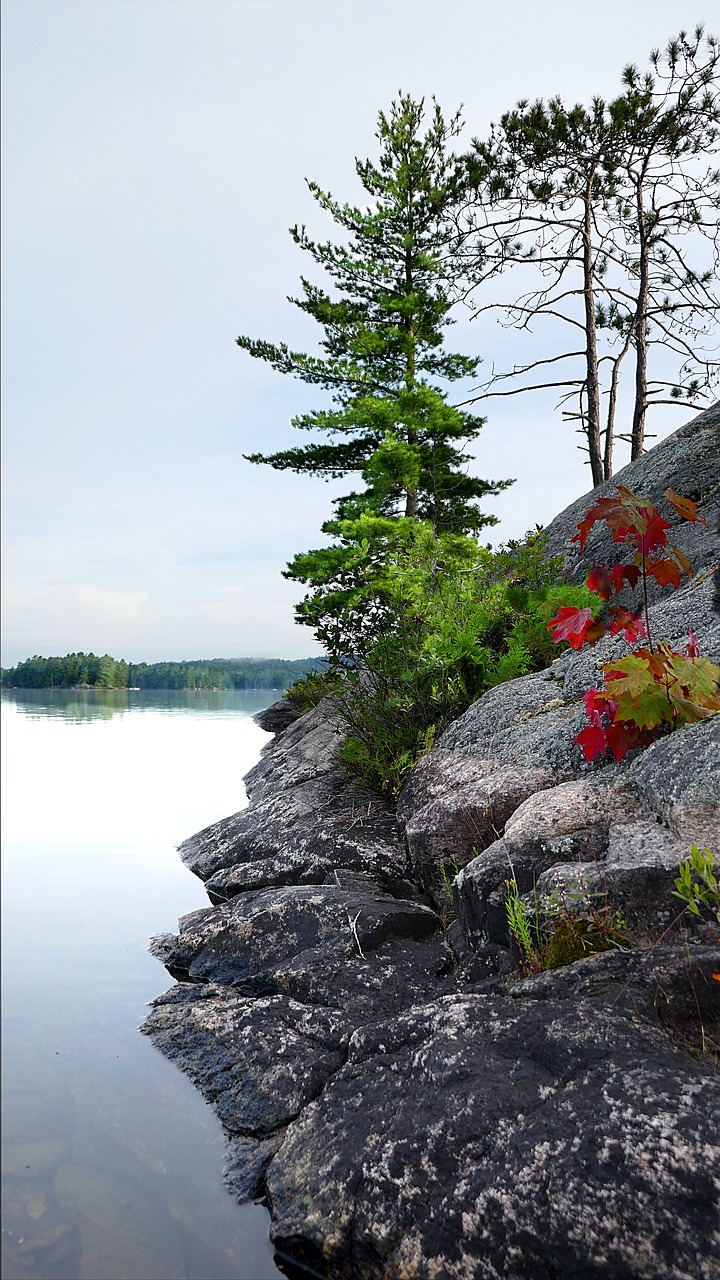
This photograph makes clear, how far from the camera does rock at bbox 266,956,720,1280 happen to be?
200 cm

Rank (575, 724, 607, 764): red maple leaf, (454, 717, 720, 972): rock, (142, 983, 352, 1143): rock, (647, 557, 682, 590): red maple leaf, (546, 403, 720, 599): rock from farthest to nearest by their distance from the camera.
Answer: (546, 403, 720, 599): rock → (647, 557, 682, 590): red maple leaf → (575, 724, 607, 764): red maple leaf → (142, 983, 352, 1143): rock → (454, 717, 720, 972): rock

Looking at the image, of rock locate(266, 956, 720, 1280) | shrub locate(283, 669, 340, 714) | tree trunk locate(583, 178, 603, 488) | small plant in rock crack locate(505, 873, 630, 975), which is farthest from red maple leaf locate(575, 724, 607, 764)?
tree trunk locate(583, 178, 603, 488)

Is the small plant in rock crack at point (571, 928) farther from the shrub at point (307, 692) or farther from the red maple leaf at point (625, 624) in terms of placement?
the shrub at point (307, 692)

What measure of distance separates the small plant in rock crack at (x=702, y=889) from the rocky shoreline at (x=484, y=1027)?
0.07 meters

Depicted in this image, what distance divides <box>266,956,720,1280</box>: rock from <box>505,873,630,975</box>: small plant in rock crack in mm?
173

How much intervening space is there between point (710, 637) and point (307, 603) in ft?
51.9

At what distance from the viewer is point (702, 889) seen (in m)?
2.79

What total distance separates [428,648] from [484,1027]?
14.0 ft

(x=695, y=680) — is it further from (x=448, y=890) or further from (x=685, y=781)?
(x=448, y=890)

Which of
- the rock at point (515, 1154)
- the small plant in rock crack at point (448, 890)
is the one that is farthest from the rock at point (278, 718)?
the rock at point (515, 1154)

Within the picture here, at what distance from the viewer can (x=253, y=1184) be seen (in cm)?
294

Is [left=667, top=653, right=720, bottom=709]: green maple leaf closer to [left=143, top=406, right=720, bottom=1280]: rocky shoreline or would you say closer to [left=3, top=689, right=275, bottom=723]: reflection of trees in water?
[left=143, top=406, right=720, bottom=1280]: rocky shoreline

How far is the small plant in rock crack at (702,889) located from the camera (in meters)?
2.61

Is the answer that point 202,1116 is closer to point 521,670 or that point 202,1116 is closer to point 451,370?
point 521,670
